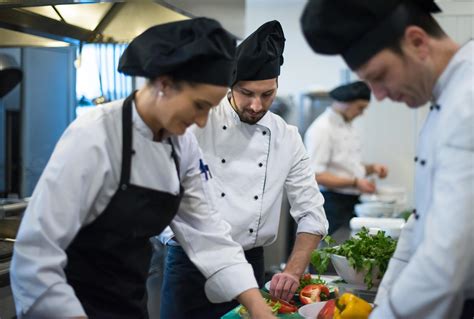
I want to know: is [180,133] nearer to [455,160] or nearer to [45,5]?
[455,160]

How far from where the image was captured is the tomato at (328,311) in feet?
5.08

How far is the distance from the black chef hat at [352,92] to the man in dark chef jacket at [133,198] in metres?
3.01

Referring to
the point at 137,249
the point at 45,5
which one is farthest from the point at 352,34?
the point at 45,5

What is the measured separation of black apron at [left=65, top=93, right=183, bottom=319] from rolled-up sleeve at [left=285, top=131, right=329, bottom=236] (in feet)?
2.04

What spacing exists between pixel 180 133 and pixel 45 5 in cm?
103

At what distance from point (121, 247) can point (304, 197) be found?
80 centimetres

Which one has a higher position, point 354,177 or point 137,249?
point 137,249

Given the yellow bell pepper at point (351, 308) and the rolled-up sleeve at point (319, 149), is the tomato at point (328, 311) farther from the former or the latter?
the rolled-up sleeve at point (319, 149)

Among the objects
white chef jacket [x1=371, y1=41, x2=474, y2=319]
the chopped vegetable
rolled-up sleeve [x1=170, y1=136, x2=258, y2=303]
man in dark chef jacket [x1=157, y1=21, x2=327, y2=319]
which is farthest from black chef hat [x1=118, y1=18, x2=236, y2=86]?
the chopped vegetable

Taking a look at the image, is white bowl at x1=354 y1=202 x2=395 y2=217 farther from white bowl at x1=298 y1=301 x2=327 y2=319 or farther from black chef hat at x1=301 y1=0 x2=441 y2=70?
black chef hat at x1=301 y1=0 x2=441 y2=70

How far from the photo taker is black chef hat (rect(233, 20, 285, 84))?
77.6 inches

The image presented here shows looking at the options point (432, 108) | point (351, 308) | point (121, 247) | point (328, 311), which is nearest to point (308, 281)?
point (328, 311)

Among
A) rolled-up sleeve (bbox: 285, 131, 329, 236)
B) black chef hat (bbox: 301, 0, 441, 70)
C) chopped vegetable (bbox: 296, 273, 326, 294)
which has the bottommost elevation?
chopped vegetable (bbox: 296, 273, 326, 294)

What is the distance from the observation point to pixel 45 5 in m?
2.17
